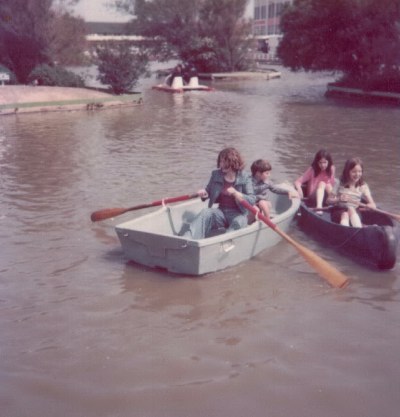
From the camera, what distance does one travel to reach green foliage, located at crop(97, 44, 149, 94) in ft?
94.4

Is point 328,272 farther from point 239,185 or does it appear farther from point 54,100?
point 54,100

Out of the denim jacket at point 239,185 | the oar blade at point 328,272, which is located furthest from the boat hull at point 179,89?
the oar blade at point 328,272

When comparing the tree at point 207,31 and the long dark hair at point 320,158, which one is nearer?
the long dark hair at point 320,158

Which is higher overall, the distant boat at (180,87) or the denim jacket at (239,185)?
the distant boat at (180,87)

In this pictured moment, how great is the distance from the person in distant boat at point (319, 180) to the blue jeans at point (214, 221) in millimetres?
1651

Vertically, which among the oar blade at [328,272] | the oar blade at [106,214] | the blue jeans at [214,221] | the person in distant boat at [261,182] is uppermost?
the person in distant boat at [261,182]

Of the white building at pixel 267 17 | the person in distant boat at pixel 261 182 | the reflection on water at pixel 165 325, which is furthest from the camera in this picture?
the white building at pixel 267 17

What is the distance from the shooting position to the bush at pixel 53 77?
29.8 metres

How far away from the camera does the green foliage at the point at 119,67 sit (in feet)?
94.4

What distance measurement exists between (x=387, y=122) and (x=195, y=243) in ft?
54.6

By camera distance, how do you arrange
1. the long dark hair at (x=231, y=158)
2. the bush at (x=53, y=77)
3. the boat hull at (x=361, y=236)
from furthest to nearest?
1. the bush at (x=53, y=77)
2. the long dark hair at (x=231, y=158)
3. the boat hull at (x=361, y=236)

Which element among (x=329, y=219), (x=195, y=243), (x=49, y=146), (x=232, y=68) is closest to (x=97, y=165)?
(x=49, y=146)

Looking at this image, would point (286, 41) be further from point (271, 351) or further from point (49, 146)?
point (271, 351)

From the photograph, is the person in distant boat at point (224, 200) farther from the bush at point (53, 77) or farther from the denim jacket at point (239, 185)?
the bush at point (53, 77)
